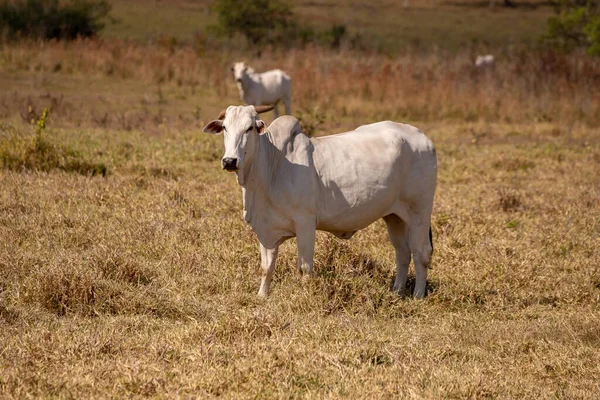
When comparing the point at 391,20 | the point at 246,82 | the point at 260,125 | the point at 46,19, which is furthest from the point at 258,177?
the point at 391,20

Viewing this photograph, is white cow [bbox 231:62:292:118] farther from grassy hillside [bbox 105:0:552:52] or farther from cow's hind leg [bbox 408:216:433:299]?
grassy hillside [bbox 105:0:552:52]

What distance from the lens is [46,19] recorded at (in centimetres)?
2167

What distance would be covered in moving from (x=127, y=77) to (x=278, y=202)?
13.5m

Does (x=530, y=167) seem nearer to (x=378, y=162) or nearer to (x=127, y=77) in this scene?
(x=378, y=162)

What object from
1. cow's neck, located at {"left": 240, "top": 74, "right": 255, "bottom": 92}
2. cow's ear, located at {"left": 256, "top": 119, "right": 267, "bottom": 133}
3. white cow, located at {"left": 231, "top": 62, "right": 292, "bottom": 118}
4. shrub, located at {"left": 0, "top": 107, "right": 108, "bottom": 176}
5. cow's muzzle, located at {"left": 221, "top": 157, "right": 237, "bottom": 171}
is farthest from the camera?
white cow, located at {"left": 231, "top": 62, "right": 292, "bottom": 118}

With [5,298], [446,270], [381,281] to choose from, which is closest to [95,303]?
[5,298]

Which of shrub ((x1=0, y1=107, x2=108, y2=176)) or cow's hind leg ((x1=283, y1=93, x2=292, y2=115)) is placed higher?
shrub ((x1=0, y1=107, x2=108, y2=176))

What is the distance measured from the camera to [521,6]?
47.1 metres

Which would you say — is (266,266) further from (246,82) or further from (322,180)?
(246,82)

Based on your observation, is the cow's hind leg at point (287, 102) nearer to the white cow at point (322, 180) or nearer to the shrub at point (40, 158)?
the shrub at point (40, 158)

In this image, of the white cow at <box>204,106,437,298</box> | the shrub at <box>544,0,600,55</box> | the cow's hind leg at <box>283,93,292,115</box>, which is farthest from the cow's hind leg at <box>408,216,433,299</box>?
the shrub at <box>544,0,600,55</box>

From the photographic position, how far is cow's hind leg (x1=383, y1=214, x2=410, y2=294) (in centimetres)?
687

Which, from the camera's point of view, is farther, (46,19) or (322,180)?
(46,19)

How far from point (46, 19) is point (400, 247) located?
17129mm
